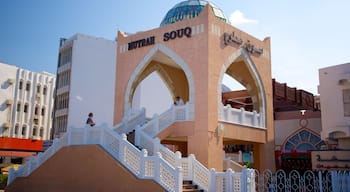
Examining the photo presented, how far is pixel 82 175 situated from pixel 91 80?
22.4m

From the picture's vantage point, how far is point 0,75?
39.0 meters

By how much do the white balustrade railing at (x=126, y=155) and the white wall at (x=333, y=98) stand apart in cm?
997

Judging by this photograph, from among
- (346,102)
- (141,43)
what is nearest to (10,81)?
(141,43)

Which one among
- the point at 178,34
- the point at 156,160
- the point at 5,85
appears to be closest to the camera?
the point at 156,160

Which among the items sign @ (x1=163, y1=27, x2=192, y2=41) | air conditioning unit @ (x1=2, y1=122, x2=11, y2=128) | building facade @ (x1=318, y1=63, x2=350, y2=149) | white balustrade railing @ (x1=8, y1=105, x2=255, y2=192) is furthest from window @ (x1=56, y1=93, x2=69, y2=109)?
building facade @ (x1=318, y1=63, x2=350, y2=149)

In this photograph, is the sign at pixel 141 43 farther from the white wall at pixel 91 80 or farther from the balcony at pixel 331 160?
the white wall at pixel 91 80

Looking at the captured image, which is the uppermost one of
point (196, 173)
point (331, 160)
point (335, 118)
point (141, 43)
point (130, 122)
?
point (141, 43)

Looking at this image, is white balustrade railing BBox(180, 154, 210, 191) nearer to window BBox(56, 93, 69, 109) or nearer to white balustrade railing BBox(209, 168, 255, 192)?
white balustrade railing BBox(209, 168, 255, 192)

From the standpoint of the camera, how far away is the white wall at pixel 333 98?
17.6 metres

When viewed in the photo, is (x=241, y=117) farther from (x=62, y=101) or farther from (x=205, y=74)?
(x=62, y=101)

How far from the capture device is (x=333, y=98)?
1800cm

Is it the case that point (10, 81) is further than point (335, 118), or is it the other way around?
point (10, 81)

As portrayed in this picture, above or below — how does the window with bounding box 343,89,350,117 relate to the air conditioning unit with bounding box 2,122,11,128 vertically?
below

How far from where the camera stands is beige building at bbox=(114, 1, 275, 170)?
15.0 m
